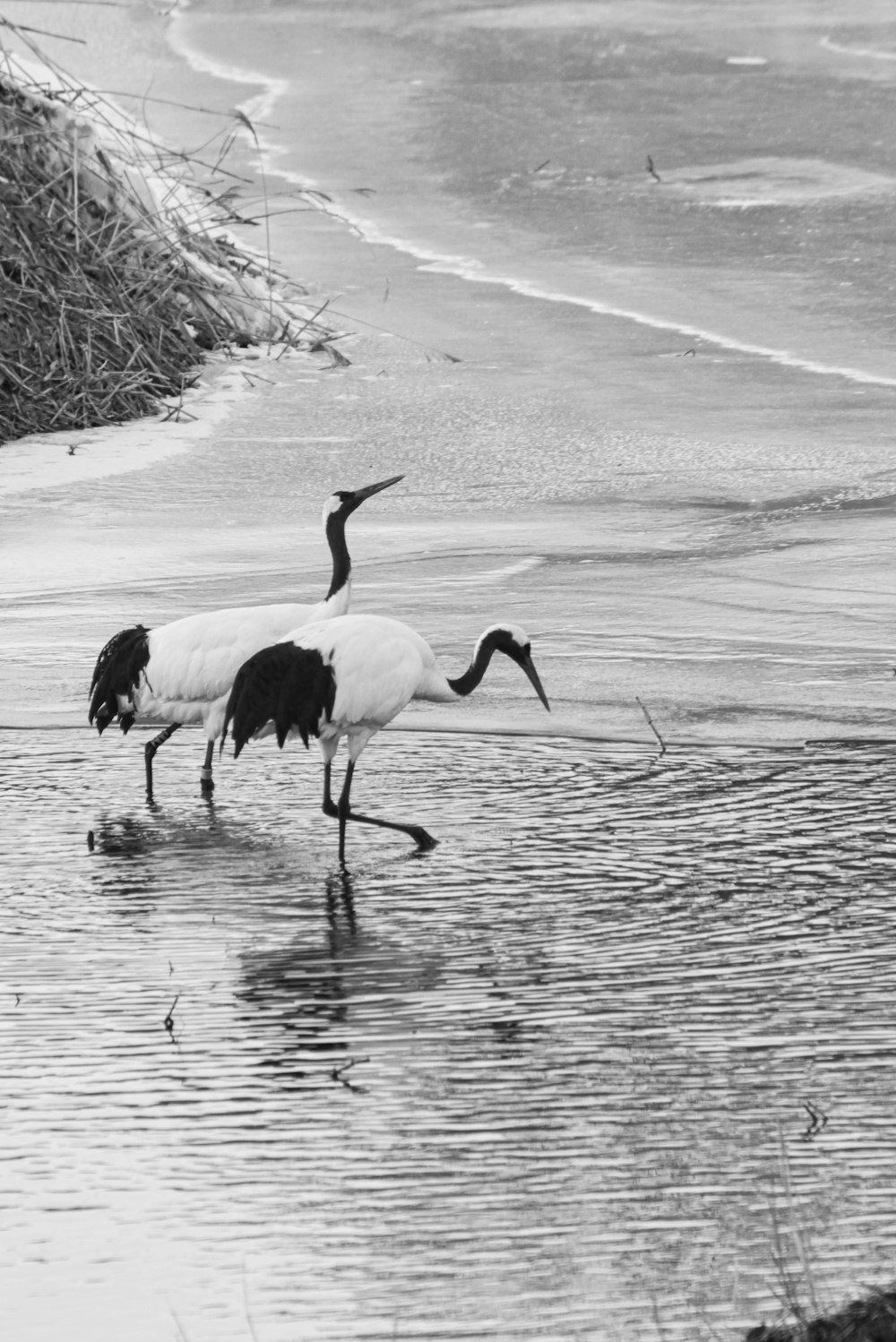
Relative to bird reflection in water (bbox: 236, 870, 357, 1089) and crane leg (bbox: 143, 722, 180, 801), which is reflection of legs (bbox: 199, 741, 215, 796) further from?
bird reflection in water (bbox: 236, 870, 357, 1089)

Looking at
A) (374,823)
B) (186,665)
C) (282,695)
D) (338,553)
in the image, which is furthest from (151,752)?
(338,553)

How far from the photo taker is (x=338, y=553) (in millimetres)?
7645

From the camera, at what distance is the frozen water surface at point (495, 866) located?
4023 millimetres

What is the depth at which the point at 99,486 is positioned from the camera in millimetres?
11117

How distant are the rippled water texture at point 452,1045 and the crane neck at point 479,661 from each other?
9.7 inches

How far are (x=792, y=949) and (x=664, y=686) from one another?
2.45 meters

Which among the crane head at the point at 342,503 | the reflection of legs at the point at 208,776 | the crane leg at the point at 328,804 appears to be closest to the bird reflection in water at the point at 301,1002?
the crane leg at the point at 328,804

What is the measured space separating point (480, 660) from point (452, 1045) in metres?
2.37

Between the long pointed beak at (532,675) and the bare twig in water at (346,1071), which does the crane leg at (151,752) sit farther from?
the bare twig in water at (346,1071)

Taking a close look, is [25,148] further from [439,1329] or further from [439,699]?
[439,1329]

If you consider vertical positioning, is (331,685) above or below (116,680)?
above

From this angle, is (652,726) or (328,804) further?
(652,726)

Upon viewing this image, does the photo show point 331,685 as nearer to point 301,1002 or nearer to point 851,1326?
point 301,1002

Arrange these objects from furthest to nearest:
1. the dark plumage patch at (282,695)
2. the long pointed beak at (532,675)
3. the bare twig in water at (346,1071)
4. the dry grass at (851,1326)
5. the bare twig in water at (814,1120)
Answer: the long pointed beak at (532,675)
the dark plumage patch at (282,695)
the bare twig in water at (346,1071)
the bare twig in water at (814,1120)
the dry grass at (851,1326)
